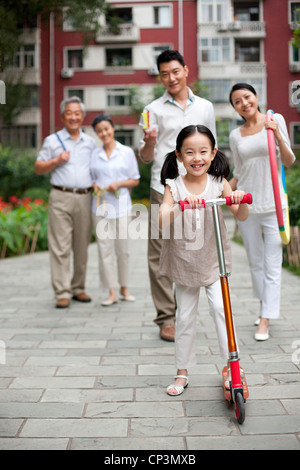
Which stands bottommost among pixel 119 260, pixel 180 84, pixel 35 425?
pixel 35 425

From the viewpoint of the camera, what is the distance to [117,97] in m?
29.2

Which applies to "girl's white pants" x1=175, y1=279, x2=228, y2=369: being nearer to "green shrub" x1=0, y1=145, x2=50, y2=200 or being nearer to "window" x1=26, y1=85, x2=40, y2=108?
"green shrub" x1=0, y1=145, x2=50, y2=200

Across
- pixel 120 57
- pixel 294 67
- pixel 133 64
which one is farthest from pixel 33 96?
pixel 294 67

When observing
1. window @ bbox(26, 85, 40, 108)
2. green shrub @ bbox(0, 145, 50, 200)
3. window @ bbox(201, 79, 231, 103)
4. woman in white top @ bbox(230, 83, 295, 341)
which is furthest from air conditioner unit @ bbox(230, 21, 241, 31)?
woman in white top @ bbox(230, 83, 295, 341)

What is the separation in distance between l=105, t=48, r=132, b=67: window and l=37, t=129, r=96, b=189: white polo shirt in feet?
77.6

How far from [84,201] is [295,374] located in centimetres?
295

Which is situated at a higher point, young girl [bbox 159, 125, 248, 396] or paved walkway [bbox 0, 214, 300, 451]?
young girl [bbox 159, 125, 248, 396]

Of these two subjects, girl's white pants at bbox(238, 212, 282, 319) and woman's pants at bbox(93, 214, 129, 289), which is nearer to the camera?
girl's white pants at bbox(238, 212, 282, 319)

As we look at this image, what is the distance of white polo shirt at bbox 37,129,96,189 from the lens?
5.54 m

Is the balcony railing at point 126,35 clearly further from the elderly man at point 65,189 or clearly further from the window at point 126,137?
the elderly man at point 65,189

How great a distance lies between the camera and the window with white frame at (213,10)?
1739 cm

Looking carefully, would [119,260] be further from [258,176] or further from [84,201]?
[258,176]
